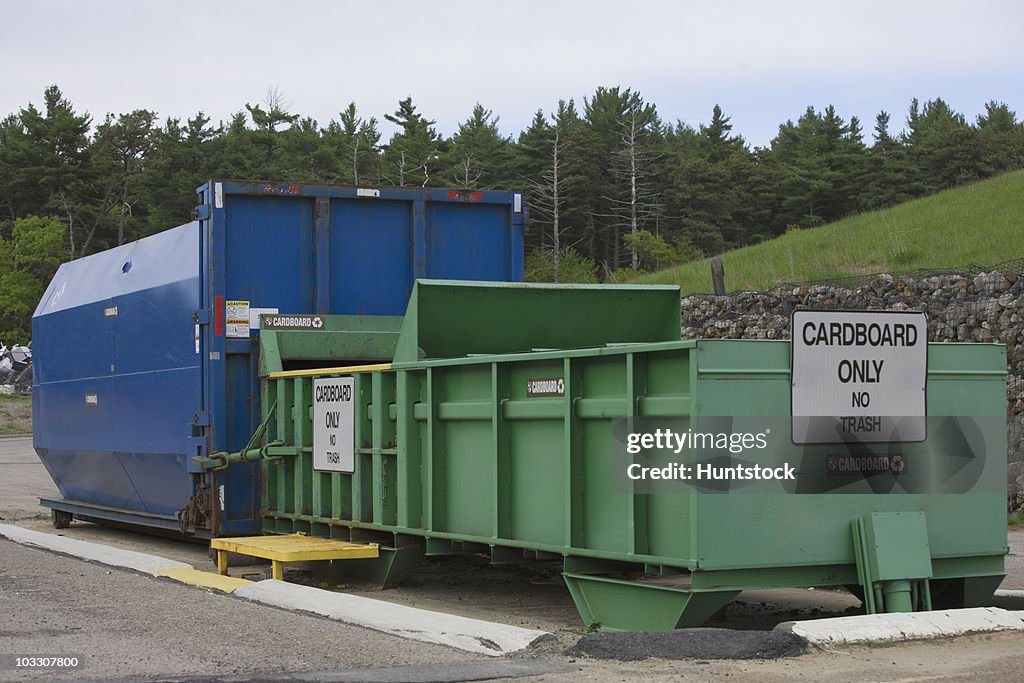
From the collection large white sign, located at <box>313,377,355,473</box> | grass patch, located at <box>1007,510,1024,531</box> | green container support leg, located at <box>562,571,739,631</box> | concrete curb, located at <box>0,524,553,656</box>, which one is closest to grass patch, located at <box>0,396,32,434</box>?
concrete curb, located at <box>0,524,553,656</box>

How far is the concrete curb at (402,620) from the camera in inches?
285

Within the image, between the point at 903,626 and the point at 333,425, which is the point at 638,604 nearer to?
the point at 903,626

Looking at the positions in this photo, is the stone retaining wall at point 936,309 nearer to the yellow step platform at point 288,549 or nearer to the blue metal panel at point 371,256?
the blue metal panel at point 371,256

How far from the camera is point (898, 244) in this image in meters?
35.5

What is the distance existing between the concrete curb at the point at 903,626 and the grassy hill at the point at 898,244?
21.7 meters

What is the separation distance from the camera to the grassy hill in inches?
1241

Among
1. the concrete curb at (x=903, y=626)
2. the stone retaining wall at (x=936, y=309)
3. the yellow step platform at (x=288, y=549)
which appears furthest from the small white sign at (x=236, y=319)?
the stone retaining wall at (x=936, y=309)

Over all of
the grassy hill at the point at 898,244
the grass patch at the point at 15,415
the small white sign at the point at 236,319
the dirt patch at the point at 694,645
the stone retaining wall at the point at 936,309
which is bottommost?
the dirt patch at the point at 694,645

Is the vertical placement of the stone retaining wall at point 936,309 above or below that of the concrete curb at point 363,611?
above

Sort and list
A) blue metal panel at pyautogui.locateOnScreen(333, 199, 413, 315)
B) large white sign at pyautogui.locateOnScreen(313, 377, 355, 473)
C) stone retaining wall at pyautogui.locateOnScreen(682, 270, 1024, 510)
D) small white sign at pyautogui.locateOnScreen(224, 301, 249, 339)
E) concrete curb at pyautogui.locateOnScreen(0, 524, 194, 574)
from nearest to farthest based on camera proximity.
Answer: large white sign at pyautogui.locateOnScreen(313, 377, 355, 473), concrete curb at pyautogui.locateOnScreen(0, 524, 194, 574), small white sign at pyautogui.locateOnScreen(224, 301, 249, 339), blue metal panel at pyautogui.locateOnScreen(333, 199, 413, 315), stone retaining wall at pyautogui.locateOnScreen(682, 270, 1024, 510)

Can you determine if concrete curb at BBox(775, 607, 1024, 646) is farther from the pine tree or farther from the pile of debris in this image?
the pine tree

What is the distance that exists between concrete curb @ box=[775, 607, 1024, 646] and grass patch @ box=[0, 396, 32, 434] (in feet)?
119

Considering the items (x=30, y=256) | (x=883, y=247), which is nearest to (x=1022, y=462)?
(x=883, y=247)

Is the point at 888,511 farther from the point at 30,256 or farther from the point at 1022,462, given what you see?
the point at 30,256
